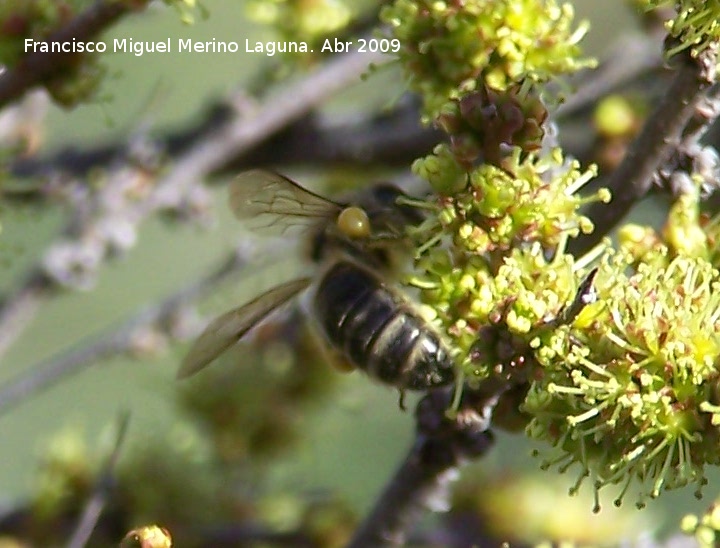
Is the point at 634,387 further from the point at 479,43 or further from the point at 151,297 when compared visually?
the point at 151,297

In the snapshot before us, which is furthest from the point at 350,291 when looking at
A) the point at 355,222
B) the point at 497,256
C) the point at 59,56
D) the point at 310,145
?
the point at 310,145

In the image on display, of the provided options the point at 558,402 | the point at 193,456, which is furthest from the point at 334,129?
the point at 558,402

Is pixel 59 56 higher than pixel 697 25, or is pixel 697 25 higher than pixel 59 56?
pixel 697 25

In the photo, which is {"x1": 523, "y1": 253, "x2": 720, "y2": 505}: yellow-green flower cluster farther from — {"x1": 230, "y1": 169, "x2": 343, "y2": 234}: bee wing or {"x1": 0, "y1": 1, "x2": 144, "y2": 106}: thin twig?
{"x1": 0, "y1": 1, "x2": 144, "y2": 106}: thin twig

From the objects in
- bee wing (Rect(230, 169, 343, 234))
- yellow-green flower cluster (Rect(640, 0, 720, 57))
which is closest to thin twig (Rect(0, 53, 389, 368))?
A: bee wing (Rect(230, 169, 343, 234))

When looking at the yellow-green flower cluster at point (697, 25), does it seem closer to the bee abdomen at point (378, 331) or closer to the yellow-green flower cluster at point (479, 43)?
the yellow-green flower cluster at point (479, 43)

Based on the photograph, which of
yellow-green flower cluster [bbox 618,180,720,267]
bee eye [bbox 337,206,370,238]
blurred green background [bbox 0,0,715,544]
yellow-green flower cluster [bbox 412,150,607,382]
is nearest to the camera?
yellow-green flower cluster [bbox 412,150,607,382]
